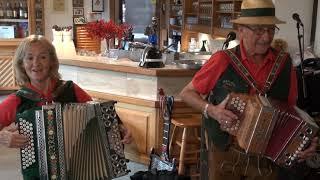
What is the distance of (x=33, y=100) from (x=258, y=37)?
1160 mm

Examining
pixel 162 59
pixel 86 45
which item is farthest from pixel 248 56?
pixel 86 45

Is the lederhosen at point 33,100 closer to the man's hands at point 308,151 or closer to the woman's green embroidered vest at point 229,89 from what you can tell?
the woman's green embroidered vest at point 229,89

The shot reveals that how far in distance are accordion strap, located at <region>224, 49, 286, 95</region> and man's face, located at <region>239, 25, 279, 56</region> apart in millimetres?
91

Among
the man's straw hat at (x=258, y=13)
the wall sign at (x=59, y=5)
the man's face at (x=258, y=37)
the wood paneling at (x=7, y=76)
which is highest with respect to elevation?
the wall sign at (x=59, y=5)

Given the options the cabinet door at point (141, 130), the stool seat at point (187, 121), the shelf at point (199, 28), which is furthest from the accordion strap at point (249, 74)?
the shelf at point (199, 28)

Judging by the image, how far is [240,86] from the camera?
228 centimetres

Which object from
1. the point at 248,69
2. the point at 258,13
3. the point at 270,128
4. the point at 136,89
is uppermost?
the point at 258,13

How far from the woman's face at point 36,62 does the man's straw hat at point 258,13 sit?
3.27 ft

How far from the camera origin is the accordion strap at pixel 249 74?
224cm

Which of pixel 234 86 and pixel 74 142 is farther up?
pixel 234 86

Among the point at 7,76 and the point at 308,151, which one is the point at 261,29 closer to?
the point at 308,151

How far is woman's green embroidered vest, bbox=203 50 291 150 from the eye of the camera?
7.43ft

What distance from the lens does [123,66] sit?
4293 mm

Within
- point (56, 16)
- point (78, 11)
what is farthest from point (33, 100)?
point (78, 11)
